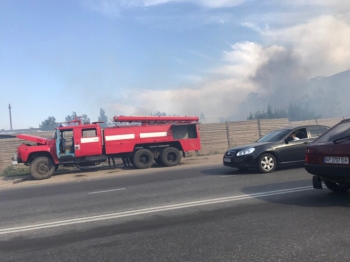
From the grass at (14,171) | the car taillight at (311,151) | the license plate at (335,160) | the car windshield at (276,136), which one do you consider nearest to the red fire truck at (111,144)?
the grass at (14,171)

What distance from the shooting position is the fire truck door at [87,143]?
16250 mm

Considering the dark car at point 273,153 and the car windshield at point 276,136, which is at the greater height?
the car windshield at point 276,136

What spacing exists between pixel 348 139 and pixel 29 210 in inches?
270

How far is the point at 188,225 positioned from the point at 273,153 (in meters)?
5.98

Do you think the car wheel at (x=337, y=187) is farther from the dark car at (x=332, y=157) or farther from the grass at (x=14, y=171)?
the grass at (x=14, y=171)

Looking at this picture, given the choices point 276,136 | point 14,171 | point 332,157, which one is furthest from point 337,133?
point 14,171

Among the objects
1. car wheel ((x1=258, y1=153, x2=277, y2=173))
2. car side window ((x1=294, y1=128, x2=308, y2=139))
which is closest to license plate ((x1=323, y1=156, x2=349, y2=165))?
car wheel ((x1=258, y1=153, x2=277, y2=173))

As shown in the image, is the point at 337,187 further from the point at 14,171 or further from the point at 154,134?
the point at 14,171

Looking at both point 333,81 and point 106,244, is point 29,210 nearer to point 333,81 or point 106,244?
point 106,244

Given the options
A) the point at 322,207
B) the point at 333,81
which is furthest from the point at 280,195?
the point at 333,81

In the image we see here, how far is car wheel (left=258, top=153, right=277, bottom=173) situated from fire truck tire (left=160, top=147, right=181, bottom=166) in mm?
6796

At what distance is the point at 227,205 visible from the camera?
7.03 metres

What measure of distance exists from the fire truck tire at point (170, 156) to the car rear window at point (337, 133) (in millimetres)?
10670

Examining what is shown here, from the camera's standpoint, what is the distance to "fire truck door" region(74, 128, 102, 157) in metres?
16.2
